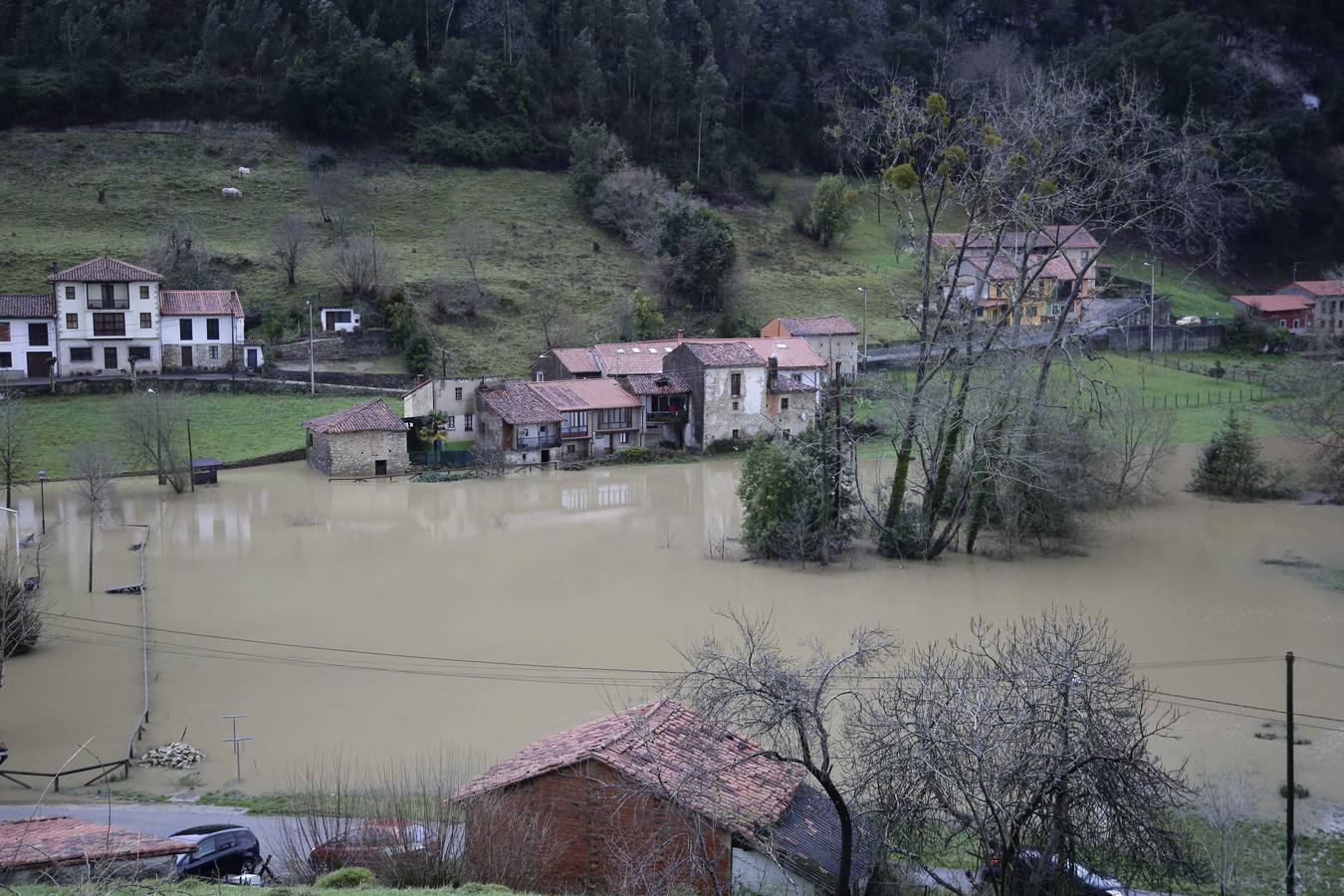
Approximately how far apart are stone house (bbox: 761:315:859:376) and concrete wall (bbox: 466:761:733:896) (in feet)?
113

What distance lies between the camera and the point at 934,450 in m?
25.8

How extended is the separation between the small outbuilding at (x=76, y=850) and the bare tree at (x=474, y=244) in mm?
37851

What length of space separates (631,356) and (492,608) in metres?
20.6

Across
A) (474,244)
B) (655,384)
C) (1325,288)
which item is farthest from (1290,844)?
(1325,288)

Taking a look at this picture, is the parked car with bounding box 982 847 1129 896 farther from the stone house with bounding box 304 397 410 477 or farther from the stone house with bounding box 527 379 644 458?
the stone house with bounding box 527 379 644 458

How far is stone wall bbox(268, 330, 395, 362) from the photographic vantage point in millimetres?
41469

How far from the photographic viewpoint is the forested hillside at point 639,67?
5912 centimetres

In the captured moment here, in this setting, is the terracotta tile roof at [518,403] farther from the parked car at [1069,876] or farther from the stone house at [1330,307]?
the stone house at [1330,307]

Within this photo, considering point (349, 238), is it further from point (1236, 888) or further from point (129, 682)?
point (1236, 888)

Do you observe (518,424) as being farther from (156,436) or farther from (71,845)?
(71,845)

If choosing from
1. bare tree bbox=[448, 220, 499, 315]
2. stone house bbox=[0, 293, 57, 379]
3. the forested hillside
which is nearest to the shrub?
stone house bbox=[0, 293, 57, 379]

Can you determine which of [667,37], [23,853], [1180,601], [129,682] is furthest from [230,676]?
[667,37]

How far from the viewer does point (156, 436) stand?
3194cm

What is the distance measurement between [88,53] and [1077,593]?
5537cm
